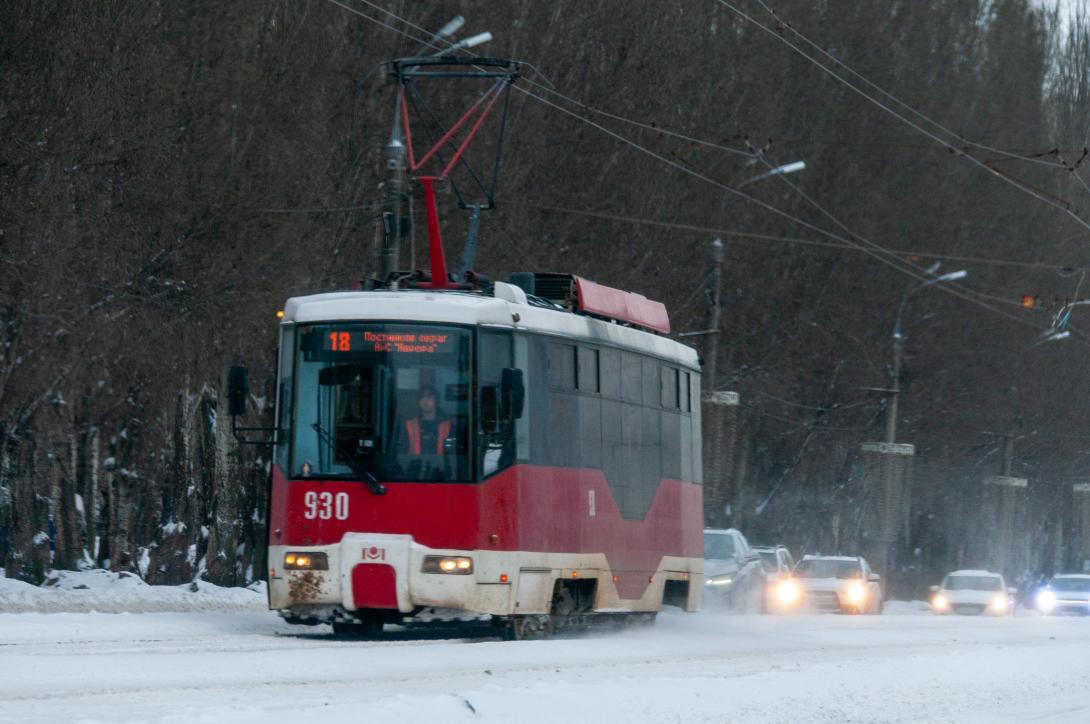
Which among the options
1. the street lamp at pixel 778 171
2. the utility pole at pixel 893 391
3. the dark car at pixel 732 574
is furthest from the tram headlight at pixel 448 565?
the utility pole at pixel 893 391

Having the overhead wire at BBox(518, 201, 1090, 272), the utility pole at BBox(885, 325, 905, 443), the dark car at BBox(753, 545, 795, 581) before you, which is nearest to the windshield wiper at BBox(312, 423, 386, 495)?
the overhead wire at BBox(518, 201, 1090, 272)

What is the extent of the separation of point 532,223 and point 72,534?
11981 millimetres

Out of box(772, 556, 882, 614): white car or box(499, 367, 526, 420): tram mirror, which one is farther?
box(772, 556, 882, 614): white car

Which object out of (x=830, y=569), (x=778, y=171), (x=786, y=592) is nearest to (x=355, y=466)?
(x=786, y=592)

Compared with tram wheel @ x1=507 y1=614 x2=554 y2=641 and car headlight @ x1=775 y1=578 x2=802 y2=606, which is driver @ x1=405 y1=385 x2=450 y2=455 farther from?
car headlight @ x1=775 y1=578 x2=802 y2=606

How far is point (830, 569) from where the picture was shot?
41.9 metres

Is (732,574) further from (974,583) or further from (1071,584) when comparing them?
(1071,584)

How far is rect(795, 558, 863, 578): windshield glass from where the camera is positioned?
41531 millimetres

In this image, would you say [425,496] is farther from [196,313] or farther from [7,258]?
[196,313]

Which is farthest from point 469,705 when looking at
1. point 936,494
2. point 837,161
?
point 936,494

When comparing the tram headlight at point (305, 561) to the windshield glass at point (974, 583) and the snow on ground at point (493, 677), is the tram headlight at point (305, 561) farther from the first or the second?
the windshield glass at point (974, 583)

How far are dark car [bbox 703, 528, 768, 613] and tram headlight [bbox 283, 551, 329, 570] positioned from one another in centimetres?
1494

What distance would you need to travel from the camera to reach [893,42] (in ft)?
199

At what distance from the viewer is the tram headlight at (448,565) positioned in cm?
1855
